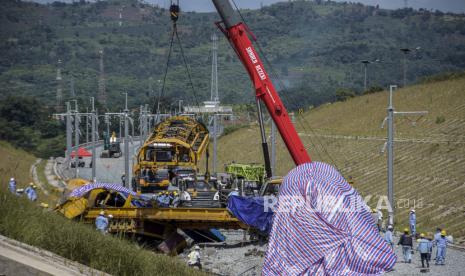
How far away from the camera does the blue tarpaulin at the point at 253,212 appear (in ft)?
66.1

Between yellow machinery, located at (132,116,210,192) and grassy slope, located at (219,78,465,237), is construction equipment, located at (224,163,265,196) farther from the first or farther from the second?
grassy slope, located at (219,78,465,237)

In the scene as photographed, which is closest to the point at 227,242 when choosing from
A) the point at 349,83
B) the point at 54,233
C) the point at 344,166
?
Result: the point at 54,233

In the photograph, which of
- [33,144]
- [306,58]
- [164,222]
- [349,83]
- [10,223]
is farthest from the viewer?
[306,58]

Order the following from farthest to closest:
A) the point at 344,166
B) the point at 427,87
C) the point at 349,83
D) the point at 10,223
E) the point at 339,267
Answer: the point at 349,83 < the point at 427,87 < the point at 344,166 < the point at 339,267 < the point at 10,223

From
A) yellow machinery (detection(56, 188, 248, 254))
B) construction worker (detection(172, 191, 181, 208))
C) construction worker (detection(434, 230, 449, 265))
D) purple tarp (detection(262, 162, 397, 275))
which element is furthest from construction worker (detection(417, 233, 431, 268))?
purple tarp (detection(262, 162, 397, 275))

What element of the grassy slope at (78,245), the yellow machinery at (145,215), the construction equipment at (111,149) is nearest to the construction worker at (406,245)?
the yellow machinery at (145,215)

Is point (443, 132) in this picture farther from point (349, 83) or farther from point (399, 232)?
point (349, 83)

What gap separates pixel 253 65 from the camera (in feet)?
81.0

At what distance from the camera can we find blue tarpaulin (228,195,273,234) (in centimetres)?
2016

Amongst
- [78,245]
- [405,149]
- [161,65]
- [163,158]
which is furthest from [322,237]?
[161,65]

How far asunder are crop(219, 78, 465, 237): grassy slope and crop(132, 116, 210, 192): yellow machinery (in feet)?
17.9

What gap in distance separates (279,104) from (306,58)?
165 meters

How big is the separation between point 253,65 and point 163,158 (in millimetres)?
9790

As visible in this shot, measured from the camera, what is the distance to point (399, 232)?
2914 centimetres
